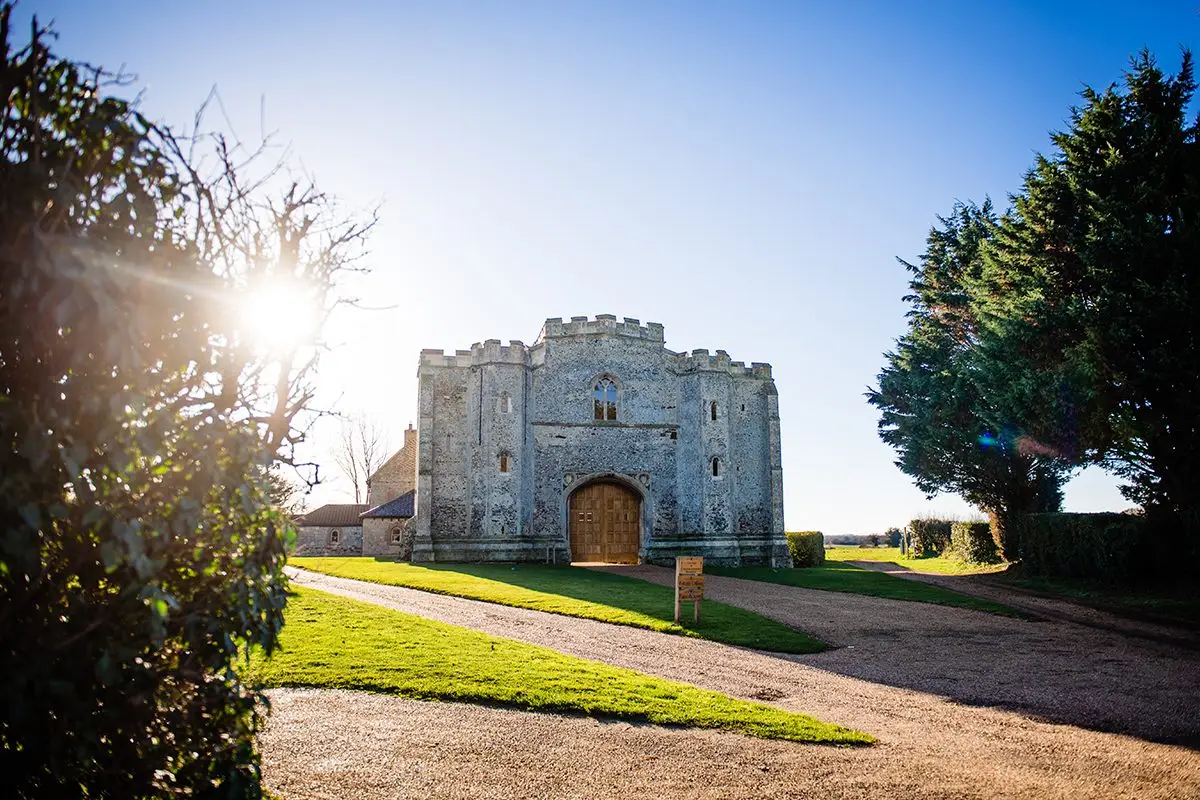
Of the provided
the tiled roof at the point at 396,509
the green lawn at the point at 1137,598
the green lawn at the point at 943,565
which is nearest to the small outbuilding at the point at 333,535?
the tiled roof at the point at 396,509

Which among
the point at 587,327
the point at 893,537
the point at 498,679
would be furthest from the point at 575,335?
the point at 893,537

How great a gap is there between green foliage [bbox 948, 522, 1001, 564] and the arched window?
15.3m

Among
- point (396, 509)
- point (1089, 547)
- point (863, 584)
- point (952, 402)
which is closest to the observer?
point (1089, 547)

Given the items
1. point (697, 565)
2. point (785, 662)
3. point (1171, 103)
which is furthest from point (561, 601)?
point (1171, 103)

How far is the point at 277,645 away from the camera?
3.77 m

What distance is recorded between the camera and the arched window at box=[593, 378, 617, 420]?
2912cm

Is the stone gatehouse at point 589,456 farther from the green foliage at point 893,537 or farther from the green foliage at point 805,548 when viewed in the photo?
the green foliage at point 893,537

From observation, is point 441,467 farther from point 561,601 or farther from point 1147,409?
point 1147,409

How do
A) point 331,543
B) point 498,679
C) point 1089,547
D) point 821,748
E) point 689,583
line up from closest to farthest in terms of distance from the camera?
point 821,748
point 498,679
point 689,583
point 1089,547
point 331,543

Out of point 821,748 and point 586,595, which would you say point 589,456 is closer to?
point 586,595

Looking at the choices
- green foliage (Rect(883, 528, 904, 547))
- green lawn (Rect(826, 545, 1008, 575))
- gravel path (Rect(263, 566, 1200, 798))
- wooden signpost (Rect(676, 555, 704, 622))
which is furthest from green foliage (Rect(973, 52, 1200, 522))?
green foliage (Rect(883, 528, 904, 547))

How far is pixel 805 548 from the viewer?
101 feet

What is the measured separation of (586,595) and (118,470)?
15221 millimetres

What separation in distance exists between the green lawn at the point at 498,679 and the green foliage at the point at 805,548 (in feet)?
73.0
